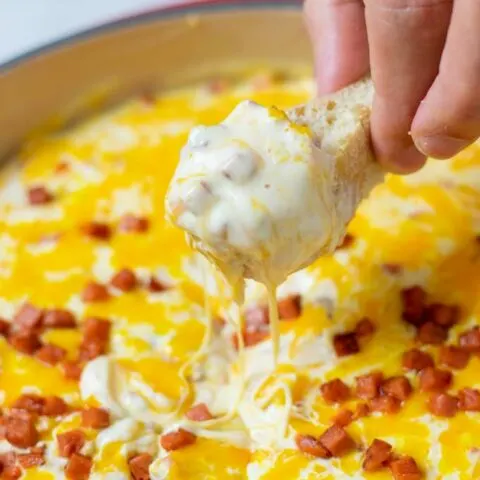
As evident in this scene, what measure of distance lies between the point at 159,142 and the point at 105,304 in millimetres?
488

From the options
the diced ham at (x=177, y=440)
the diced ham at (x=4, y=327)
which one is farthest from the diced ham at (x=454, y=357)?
the diced ham at (x=4, y=327)

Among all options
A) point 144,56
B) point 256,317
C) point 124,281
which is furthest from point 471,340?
point 144,56

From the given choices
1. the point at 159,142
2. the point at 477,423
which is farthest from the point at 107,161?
the point at 477,423

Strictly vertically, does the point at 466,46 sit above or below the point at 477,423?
above

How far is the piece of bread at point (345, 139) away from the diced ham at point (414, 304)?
0.80 feet

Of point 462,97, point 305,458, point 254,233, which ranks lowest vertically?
point 305,458

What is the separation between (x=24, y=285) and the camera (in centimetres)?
187

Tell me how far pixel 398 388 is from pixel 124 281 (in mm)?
569

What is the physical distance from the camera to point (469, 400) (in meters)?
1.56

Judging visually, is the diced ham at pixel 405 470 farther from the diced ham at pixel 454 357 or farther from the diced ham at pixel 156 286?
the diced ham at pixel 156 286

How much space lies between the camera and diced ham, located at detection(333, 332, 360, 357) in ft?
5.51

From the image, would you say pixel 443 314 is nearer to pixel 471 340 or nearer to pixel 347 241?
pixel 471 340

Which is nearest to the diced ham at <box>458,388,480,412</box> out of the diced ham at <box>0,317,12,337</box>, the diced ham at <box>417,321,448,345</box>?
the diced ham at <box>417,321,448,345</box>

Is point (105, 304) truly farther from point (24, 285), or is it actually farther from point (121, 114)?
point (121, 114)
